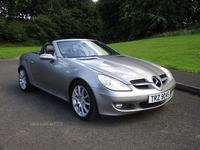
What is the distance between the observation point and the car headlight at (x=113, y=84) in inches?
125

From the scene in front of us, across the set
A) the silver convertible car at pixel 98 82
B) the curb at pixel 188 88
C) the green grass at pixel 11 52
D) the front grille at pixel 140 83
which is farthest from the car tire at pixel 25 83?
the green grass at pixel 11 52

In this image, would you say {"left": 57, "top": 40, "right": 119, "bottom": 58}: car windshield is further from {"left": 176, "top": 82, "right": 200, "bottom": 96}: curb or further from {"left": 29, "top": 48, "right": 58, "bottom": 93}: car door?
{"left": 176, "top": 82, "right": 200, "bottom": 96}: curb

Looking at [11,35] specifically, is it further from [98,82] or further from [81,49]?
[98,82]

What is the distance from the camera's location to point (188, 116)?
11.9 feet

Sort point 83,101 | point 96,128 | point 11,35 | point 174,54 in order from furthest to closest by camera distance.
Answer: point 11,35 → point 174,54 → point 83,101 → point 96,128

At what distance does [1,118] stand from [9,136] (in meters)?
0.77

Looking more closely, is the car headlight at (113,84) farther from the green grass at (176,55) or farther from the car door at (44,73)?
the green grass at (176,55)

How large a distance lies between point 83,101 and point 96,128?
1.72 ft

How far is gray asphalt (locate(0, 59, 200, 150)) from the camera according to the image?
2738 mm

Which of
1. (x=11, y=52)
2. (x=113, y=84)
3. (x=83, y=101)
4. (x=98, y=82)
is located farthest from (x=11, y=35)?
(x=113, y=84)

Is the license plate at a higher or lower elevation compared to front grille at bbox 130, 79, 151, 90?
lower

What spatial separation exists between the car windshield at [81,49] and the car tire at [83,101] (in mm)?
921

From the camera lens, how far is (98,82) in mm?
3258

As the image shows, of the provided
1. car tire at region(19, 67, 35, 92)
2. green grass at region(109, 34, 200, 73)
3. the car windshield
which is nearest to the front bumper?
the car windshield
